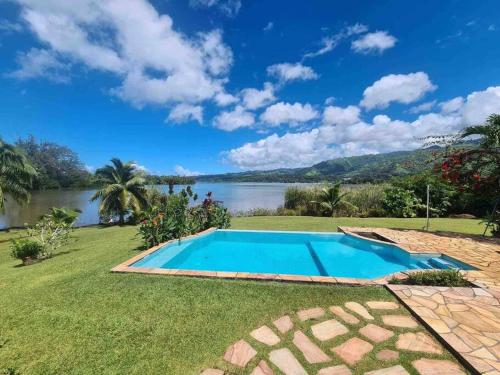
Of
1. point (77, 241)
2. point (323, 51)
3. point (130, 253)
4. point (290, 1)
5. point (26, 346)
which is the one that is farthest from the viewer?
point (323, 51)

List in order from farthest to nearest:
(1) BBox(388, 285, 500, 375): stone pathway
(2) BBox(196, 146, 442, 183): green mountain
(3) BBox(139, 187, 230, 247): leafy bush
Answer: (2) BBox(196, 146, 442, 183): green mountain < (3) BBox(139, 187, 230, 247): leafy bush < (1) BBox(388, 285, 500, 375): stone pathway

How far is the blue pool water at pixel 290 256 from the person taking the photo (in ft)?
18.4

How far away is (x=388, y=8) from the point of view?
28.0ft

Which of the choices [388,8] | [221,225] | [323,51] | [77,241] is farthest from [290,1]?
[77,241]

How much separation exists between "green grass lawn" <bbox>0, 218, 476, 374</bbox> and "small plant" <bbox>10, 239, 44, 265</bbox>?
1677 mm

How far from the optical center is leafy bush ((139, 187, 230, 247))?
6.67 metres

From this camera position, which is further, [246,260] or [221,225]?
[221,225]

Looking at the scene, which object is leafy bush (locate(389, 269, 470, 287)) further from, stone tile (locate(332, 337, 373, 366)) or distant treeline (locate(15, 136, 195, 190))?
distant treeline (locate(15, 136, 195, 190))

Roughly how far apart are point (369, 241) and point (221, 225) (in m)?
4.96

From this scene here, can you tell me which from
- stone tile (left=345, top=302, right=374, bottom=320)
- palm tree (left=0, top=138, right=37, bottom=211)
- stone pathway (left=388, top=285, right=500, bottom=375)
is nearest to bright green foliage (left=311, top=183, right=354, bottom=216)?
stone pathway (left=388, top=285, right=500, bottom=375)

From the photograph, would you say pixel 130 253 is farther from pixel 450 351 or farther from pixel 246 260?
pixel 450 351

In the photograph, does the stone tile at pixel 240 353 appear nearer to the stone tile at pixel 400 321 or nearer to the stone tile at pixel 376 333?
the stone tile at pixel 376 333

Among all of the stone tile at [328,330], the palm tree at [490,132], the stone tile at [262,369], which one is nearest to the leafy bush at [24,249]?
the stone tile at [262,369]

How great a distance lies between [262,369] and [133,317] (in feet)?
5.75
